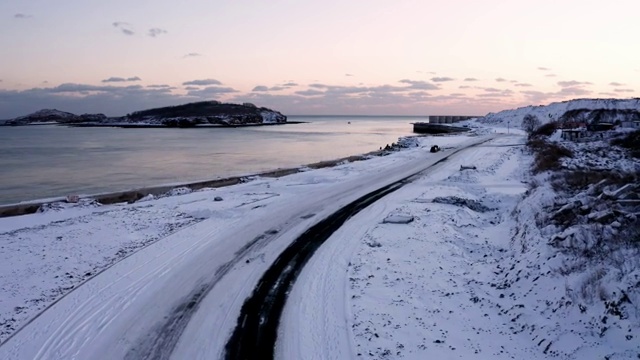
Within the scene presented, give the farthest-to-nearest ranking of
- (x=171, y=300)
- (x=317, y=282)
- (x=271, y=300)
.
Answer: (x=317, y=282)
(x=171, y=300)
(x=271, y=300)

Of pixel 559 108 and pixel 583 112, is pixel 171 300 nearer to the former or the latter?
pixel 583 112

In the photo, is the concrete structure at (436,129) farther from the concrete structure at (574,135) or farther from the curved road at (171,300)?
the curved road at (171,300)

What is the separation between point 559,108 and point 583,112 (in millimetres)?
20795

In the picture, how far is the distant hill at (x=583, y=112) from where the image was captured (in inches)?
4063

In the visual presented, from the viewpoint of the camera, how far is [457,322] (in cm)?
1089

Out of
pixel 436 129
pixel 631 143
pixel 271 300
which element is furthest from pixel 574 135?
pixel 436 129

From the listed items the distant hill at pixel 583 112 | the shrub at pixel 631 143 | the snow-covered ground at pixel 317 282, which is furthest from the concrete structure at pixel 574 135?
the distant hill at pixel 583 112

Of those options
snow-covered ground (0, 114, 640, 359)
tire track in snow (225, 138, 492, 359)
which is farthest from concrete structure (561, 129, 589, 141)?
tire track in snow (225, 138, 492, 359)

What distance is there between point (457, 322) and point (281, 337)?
435 cm

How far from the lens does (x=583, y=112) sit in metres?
118

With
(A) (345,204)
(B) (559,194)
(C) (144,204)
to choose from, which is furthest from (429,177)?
(C) (144,204)

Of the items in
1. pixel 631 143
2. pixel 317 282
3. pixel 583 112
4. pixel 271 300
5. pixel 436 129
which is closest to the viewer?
pixel 271 300

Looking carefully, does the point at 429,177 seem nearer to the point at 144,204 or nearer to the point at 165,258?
the point at 144,204

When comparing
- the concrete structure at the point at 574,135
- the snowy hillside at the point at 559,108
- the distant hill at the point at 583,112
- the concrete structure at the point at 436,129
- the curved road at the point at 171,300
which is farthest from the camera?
the concrete structure at the point at 436,129
